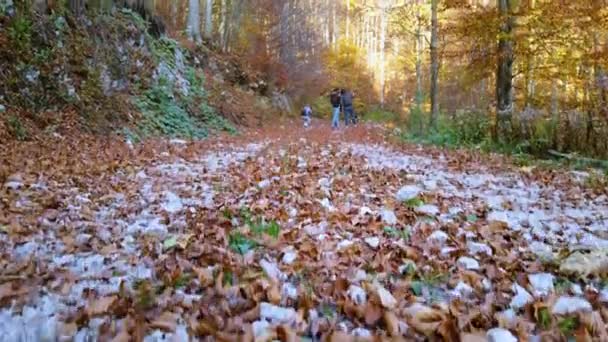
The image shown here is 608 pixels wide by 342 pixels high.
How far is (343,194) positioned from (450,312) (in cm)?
306

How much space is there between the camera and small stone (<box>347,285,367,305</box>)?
8.00 ft

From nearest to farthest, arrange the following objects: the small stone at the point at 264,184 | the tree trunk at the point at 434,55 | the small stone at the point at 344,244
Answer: the small stone at the point at 344,244 < the small stone at the point at 264,184 < the tree trunk at the point at 434,55

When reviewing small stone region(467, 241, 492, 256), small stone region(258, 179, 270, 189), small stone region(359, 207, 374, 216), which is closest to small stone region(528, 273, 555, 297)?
small stone region(467, 241, 492, 256)

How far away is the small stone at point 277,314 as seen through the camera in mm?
2242

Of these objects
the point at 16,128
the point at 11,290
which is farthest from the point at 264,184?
the point at 16,128

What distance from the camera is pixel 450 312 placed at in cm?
223

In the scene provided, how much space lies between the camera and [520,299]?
97.0 inches

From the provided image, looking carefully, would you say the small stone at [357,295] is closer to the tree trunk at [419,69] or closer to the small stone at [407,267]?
the small stone at [407,267]

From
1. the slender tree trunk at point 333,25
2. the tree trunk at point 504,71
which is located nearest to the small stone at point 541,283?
the tree trunk at point 504,71

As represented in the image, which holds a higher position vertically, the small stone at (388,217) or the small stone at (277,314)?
the small stone at (388,217)

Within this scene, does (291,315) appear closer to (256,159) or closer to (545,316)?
(545,316)

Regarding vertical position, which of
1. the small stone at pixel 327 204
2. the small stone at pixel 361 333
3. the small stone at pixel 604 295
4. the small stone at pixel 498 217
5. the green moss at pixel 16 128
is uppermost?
the green moss at pixel 16 128

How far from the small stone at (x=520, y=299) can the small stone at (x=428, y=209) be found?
70.5 inches

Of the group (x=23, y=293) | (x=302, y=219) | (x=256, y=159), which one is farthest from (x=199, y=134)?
(x=23, y=293)
